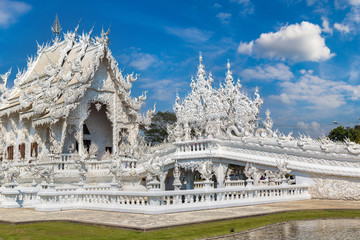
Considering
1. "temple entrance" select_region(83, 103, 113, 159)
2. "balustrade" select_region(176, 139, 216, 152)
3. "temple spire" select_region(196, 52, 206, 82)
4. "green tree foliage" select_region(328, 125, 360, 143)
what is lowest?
"balustrade" select_region(176, 139, 216, 152)

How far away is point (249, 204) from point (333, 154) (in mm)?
3920

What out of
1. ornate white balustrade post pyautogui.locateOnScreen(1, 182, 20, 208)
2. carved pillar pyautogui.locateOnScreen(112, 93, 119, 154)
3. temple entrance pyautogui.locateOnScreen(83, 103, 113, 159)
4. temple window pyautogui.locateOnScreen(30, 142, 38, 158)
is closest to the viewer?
ornate white balustrade post pyautogui.locateOnScreen(1, 182, 20, 208)

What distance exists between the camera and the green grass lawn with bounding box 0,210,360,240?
238 inches

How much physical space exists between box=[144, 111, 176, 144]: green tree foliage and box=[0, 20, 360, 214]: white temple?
16.5 meters

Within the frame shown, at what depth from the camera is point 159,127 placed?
44.9m

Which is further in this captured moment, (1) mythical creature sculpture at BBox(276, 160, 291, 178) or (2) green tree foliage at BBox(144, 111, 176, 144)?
(2) green tree foliage at BBox(144, 111, 176, 144)

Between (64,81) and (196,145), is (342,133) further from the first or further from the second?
(64,81)

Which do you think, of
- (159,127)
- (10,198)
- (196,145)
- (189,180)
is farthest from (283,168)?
(159,127)

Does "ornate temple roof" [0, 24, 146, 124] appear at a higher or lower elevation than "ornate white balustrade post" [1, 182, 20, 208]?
higher

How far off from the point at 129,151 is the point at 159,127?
82.1 feet

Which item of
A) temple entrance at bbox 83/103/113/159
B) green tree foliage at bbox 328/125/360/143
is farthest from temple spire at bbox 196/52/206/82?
green tree foliage at bbox 328/125/360/143

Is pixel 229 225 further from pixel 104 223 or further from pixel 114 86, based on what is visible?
pixel 114 86

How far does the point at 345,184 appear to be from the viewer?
11.9 metres

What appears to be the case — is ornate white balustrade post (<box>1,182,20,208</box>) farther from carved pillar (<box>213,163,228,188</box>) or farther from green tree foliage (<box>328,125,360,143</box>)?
green tree foliage (<box>328,125,360,143</box>)
